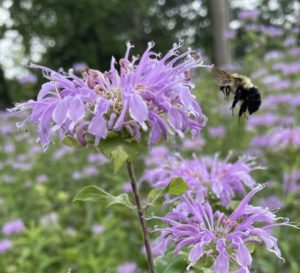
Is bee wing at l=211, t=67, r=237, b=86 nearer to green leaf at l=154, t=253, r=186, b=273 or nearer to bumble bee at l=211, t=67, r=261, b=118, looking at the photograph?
bumble bee at l=211, t=67, r=261, b=118

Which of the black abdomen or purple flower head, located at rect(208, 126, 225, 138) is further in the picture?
purple flower head, located at rect(208, 126, 225, 138)

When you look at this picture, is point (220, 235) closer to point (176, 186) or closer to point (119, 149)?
point (176, 186)

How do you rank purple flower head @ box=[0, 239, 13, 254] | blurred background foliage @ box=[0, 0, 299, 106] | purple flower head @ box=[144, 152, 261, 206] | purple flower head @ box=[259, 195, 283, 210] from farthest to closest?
blurred background foliage @ box=[0, 0, 299, 106]
purple flower head @ box=[0, 239, 13, 254]
purple flower head @ box=[259, 195, 283, 210]
purple flower head @ box=[144, 152, 261, 206]

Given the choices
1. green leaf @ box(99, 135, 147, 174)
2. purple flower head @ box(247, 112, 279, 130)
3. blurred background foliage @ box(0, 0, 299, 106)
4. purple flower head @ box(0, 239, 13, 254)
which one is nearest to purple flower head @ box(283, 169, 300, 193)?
purple flower head @ box(247, 112, 279, 130)

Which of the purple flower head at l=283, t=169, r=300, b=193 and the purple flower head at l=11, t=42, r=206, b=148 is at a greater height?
the purple flower head at l=283, t=169, r=300, b=193

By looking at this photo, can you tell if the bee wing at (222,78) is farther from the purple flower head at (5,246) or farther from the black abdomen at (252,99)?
the purple flower head at (5,246)

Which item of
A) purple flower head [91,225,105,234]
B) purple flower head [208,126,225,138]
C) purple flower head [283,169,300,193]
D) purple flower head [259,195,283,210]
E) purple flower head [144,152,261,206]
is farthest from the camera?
purple flower head [208,126,225,138]

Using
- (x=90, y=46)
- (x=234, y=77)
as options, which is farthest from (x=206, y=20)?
(x=234, y=77)
